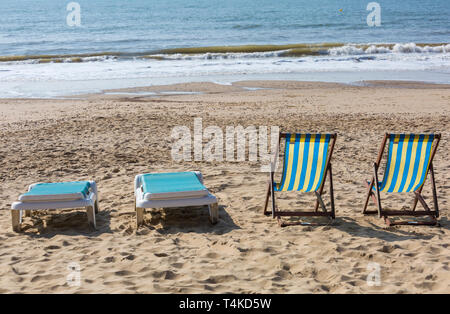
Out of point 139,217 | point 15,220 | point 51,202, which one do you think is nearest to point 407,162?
point 139,217

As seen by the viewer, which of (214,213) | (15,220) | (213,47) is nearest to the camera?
(15,220)

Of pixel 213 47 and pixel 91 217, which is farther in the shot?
pixel 213 47

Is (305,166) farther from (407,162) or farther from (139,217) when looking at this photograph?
(139,217)

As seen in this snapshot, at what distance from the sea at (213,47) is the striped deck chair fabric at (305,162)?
1185cm

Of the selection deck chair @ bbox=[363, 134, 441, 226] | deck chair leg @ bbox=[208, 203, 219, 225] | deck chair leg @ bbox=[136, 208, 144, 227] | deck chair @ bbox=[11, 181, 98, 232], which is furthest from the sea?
deck chair @ bbox=[363, 134, 441, 226]

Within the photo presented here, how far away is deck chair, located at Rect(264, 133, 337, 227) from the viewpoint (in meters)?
4.71

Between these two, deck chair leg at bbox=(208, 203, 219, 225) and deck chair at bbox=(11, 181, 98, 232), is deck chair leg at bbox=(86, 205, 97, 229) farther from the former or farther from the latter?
deck chair leg at bbox=(208, 203, 219, 225)

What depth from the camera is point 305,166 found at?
189 inches

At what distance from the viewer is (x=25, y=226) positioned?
4.83 meters

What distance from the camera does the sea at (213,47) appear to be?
61.6 feet

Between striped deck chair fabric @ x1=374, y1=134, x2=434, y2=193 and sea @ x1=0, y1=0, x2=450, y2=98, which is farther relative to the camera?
sea @ x1=0, y1=0, x2=450, y2=98

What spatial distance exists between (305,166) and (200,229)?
48.0 inches

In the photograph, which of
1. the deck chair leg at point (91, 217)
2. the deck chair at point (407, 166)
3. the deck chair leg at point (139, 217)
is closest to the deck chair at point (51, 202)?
the deck chair leg at point (91, 217)
